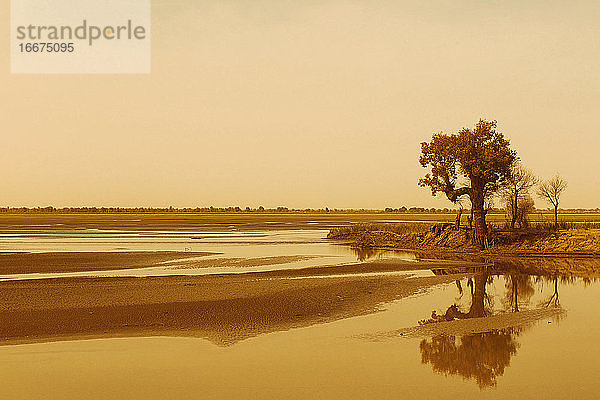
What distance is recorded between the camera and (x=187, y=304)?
19.8m

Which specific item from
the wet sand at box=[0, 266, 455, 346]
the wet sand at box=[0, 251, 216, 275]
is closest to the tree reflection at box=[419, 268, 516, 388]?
the wet sand at box=[0, 266, 455, 346]

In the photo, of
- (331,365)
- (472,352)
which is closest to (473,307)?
(472,352)

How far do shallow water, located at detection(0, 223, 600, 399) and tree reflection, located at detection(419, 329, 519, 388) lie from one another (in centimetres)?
3

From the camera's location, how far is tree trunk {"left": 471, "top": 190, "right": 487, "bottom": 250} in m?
43.6

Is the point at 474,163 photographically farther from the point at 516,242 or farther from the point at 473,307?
the point at 473,307

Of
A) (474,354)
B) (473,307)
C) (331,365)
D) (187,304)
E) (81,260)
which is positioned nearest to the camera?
(331,365)

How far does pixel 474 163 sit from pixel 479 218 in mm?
4553

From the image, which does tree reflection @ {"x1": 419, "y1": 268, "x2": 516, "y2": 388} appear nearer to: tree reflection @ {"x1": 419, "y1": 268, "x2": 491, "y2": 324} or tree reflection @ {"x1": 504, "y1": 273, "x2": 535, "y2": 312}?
tree reflection @ {"x1": 419, "y1": 268, "x2": 491, "y2": 324}

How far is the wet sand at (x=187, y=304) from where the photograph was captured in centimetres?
1596

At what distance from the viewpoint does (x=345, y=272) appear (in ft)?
101

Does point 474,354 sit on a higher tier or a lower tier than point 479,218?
lower

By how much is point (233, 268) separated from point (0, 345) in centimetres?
1829

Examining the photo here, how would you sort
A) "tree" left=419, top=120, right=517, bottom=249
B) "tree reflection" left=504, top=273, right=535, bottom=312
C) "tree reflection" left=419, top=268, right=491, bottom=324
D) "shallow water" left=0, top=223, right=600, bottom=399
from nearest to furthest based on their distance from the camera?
"shallow water" left=0, top=223, right=600, bottom=399
"tree reflection" left=419, top=268, right=491, bottom=324
"tree reflection" left=504, top=273, right=535, bottom=312
"tree" left=419, top=120, right=517, bottom=249

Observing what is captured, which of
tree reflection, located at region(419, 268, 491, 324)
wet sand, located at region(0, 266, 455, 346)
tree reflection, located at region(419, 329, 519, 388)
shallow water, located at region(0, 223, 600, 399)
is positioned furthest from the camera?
tree reflection, located at region(419, 268, 491, 324)
